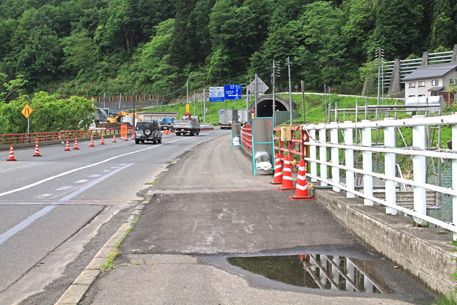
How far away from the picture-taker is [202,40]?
134 m

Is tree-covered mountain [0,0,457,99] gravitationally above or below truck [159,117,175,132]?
above

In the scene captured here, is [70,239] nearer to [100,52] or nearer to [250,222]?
[250,222]

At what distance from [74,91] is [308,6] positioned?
78.6m

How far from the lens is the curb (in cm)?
404

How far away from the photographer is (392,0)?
314 feet

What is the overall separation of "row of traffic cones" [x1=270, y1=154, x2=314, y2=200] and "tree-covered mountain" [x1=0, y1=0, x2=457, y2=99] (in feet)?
266

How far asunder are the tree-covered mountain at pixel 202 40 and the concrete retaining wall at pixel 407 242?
3374 inches

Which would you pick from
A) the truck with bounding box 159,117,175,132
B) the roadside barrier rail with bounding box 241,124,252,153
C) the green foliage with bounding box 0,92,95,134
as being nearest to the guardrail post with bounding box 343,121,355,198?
the roadside barrier rail with bounding box 241,124,252,153

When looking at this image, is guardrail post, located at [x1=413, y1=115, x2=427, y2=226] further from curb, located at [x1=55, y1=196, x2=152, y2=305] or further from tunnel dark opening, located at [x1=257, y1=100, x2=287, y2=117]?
tunnel dark opening, located at [x1=257, y1=100, x2=287, y2=117]

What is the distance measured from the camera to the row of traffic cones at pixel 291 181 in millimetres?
8828

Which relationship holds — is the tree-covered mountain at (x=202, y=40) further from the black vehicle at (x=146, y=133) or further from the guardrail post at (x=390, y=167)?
the guardrail post at (x=390, y=167)

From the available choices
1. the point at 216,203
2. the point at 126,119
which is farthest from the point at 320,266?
the point at 126,119

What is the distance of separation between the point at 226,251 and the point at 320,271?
130 cm

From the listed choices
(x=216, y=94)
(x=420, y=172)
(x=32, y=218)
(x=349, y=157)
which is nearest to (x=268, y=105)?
(x=216, y=94)
